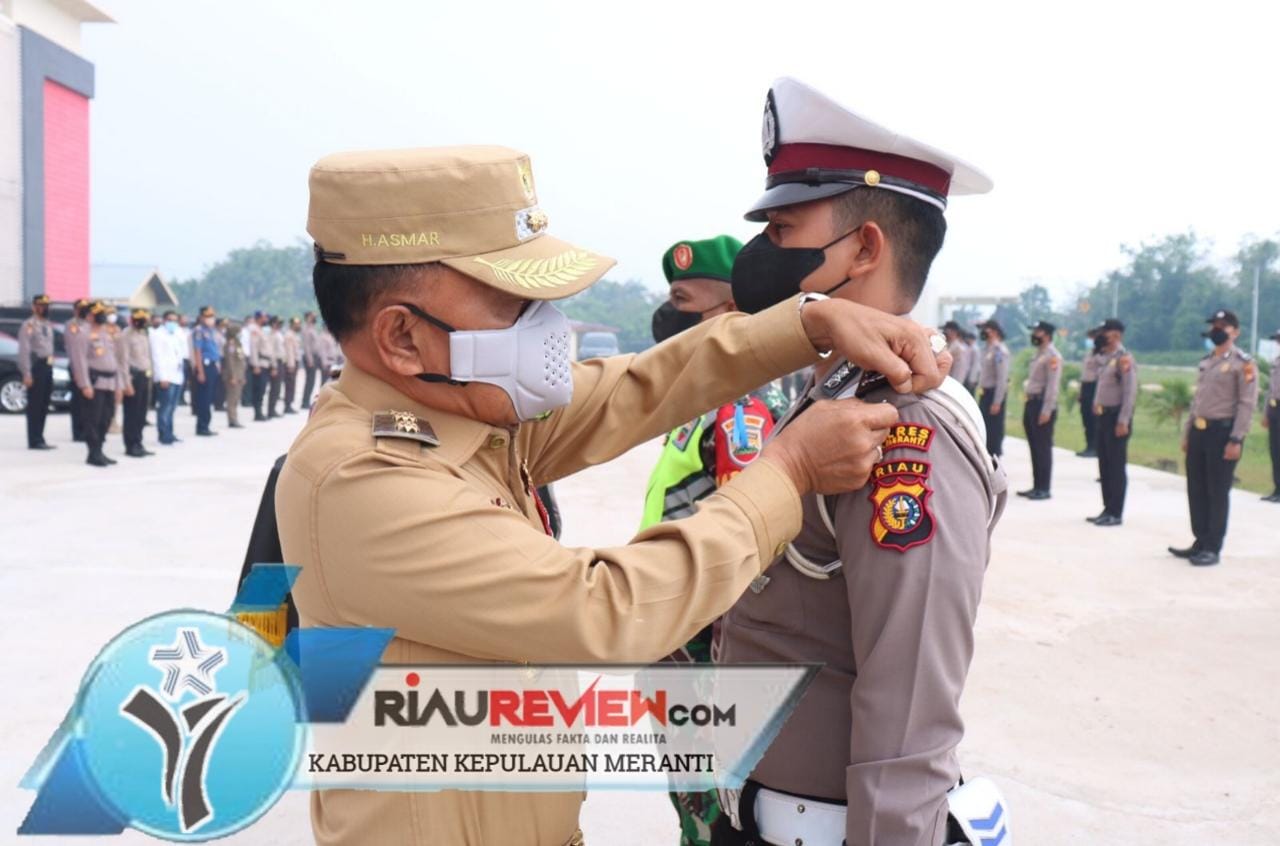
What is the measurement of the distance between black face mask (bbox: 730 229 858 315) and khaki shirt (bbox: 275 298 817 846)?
46cm

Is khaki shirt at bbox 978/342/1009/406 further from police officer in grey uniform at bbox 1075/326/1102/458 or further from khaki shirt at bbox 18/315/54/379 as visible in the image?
khaki shirt at bbox 18/315/54/379

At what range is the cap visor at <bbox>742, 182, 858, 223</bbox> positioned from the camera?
1.70 meters

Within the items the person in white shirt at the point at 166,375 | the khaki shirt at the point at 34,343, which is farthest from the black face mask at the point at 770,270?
the person in white shirt at the point at 166,375

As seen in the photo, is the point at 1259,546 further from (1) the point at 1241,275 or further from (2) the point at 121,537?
(1) the point at 1241,275

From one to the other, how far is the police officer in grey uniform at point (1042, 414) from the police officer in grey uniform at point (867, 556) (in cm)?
1021

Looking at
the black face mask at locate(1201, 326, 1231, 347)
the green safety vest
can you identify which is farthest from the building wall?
the green safety vest

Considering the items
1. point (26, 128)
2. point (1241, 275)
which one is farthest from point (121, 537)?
point (1241, 275)

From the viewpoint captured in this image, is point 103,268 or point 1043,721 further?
point 103,268

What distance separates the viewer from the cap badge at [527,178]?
151 cm

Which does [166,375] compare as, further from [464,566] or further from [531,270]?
[464,566]

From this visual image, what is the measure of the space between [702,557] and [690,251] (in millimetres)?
2405

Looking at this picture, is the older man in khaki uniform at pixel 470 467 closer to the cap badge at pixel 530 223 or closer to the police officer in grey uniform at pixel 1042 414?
the cap badge at pixel 530 223

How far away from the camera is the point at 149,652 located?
81.3 inches

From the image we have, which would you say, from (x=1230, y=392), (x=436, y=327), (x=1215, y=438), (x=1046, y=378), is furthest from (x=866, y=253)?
(x=1046, y=378)
